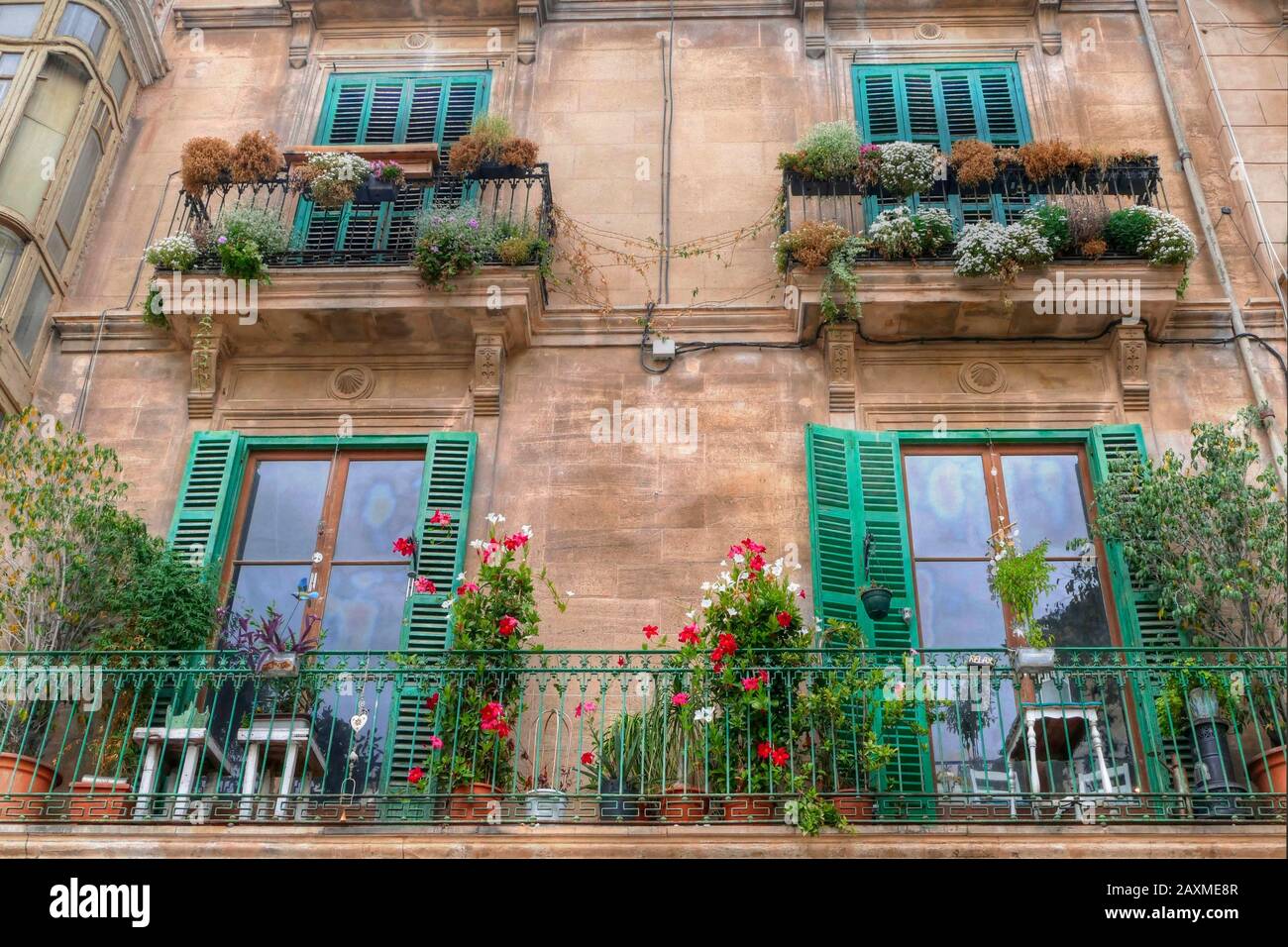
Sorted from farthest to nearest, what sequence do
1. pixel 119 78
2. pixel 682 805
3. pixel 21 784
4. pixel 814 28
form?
pixel 814 28
pixel 119 78
pixel 21 784
pixel 682 805

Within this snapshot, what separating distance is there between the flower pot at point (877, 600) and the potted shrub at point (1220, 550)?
1.47 m

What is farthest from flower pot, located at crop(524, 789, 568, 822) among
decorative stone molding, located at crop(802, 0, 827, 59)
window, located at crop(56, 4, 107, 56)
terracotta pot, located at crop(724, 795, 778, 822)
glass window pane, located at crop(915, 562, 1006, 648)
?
window, located at crop(56, 4, 107, 56)

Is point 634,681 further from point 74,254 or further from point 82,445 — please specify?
point 74,254

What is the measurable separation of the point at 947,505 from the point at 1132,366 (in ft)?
5.38

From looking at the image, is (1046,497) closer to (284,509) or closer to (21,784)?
(284,509)

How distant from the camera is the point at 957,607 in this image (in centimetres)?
913

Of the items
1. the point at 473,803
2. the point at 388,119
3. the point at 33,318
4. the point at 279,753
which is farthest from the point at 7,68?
the point at 473,803

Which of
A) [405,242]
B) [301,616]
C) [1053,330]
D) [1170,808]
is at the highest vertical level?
[405,242]

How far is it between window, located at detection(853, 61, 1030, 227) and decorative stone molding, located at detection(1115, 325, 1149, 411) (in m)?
2.16

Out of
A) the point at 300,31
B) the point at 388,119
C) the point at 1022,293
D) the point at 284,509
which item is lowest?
the point at 284,509

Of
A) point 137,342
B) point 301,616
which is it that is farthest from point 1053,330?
point 137,342

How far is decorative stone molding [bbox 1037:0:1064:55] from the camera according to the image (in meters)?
12.0

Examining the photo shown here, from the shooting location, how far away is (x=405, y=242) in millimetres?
10680
